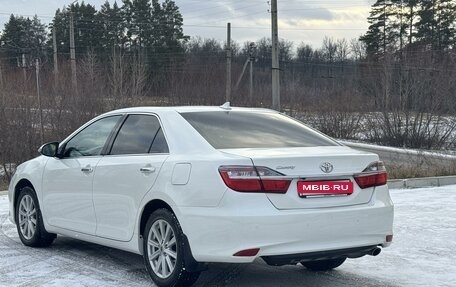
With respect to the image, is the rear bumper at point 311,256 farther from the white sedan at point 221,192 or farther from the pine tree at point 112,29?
the pine tree at point 112,29

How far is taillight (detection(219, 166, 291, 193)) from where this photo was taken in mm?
4734

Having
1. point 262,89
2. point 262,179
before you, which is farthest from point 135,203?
point 262,89

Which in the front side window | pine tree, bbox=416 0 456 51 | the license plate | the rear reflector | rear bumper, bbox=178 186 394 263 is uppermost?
pine tree, bbox=416 0 456 51

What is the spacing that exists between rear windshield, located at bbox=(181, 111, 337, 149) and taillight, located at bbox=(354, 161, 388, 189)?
1.89ft

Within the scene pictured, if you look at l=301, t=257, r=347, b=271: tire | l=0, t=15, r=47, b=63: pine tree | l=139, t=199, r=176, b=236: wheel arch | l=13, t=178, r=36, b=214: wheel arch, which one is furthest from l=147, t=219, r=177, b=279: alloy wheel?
l=0, t=15, r=47, b=63: pine tree

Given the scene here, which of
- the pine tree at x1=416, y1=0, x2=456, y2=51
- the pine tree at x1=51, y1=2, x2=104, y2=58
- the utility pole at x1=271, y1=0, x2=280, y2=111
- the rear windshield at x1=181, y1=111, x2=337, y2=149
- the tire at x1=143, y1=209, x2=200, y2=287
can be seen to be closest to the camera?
the tire at x1=143, y1=209, x2=200, y2=287

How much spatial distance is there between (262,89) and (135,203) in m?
33.5

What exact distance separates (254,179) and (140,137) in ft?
5.22

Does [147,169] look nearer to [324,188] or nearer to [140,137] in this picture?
[140,137]

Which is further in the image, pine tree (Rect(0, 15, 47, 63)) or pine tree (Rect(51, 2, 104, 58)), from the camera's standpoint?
pine tree (Rect(0, 15, 47, 63))

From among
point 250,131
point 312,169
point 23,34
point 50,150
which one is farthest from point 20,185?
point 23,34

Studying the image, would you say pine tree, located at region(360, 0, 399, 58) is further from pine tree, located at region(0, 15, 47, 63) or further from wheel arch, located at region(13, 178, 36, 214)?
wheel arch, located at region(13, 178, 36, 214)

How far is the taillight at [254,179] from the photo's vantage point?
4734 millimetres

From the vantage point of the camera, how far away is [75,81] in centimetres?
2066
